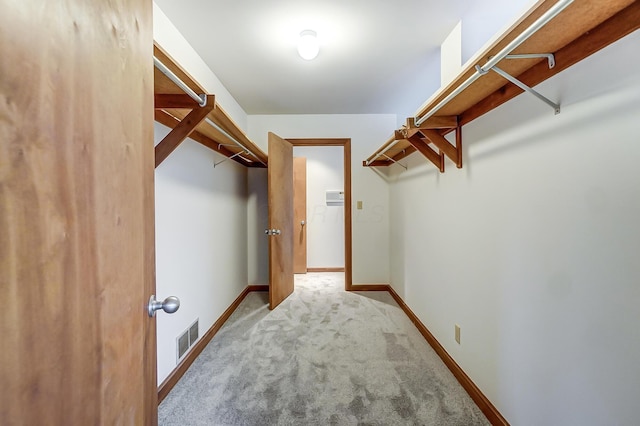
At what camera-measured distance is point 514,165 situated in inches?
51.4

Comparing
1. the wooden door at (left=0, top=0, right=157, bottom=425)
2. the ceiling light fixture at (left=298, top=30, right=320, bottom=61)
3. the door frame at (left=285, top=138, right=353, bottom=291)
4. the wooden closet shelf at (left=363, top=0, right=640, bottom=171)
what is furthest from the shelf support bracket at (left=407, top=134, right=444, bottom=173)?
the wooden door at (left=0, top=0, right=157, bottom=425)

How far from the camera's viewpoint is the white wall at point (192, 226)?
170 cm

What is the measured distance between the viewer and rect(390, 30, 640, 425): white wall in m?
0.85

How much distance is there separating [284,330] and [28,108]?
244 centimetres

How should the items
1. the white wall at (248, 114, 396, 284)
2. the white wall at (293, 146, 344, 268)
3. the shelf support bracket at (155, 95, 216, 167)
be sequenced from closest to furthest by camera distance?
the shelf support bracket at (155, 95, 216, 167), the white wall at (248, 114, 396, 284), the white wall at (293, 146, 344, 268)

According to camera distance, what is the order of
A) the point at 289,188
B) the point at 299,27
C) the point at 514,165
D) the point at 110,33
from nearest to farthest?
1. the point at 110,33
2. the point at 514,165
3. the point at 299,27
4. the point at 289,188

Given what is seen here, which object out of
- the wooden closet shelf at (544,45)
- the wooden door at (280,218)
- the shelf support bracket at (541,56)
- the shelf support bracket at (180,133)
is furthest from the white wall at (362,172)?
the shelf support bracket at (541,56)

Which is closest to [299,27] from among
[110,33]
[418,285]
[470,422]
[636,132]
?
[110,33]

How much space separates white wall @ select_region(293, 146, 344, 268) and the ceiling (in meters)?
1.71

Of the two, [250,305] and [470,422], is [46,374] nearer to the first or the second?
[470,422]

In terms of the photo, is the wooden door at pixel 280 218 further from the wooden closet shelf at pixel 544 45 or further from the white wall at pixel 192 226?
the wooden closet shelf at pixel 544 45

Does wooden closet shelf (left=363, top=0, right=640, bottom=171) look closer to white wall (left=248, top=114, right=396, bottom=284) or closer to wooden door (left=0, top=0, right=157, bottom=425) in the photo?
wooden door (left=0, top=0, right=157, bottom=425)

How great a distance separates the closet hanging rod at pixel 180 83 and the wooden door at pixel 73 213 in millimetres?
250

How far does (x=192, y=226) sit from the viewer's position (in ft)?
6.86
